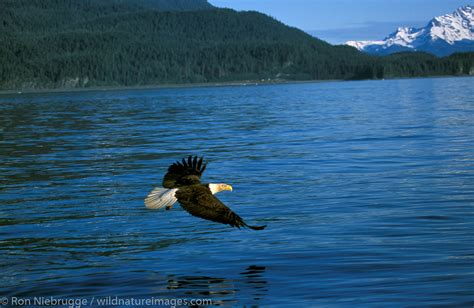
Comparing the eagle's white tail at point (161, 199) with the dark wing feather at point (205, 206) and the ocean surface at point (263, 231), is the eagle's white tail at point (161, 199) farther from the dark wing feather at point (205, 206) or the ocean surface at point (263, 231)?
the ocean surface at point (263, 231)

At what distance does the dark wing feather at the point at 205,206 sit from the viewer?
39.8ft

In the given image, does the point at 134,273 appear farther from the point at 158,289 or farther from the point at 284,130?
the point at 284,130

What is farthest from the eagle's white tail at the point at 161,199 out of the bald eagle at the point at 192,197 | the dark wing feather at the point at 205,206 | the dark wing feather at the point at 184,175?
the dark wing feather at the point at 184,175

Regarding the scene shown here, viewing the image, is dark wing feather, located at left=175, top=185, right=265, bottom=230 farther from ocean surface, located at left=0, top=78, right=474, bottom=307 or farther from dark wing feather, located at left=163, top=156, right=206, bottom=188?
Answer: ocean surface, located at left=0, top=78, right=474, bottom=307

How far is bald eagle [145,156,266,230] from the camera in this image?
12.2 metres

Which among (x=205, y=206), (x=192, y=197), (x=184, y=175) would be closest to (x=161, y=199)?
(x=192, y=197)

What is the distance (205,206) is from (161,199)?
952 mm

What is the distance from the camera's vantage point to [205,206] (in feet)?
41.3

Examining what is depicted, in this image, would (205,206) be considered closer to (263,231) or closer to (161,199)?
(161,199)

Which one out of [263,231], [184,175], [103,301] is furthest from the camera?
[263,231]

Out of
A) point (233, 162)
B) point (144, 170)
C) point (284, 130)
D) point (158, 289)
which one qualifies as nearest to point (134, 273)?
point (158, 289)

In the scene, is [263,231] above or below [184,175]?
below

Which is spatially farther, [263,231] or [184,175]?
[263,231]

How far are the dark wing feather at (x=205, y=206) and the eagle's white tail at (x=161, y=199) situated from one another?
0.15m
